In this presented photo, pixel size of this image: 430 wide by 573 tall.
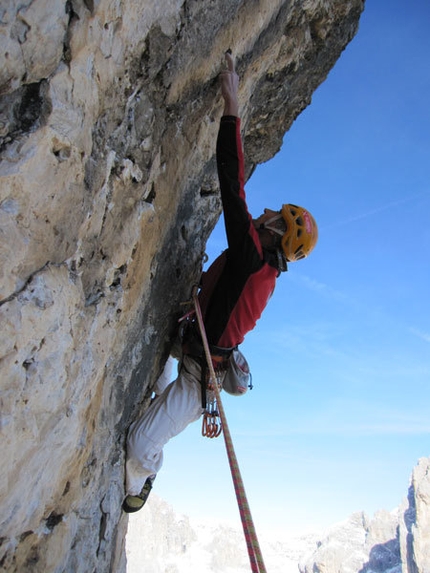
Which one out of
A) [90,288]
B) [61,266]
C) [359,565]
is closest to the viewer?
[61,266]

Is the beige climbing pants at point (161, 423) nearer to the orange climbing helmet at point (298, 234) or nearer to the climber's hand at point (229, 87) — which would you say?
the orange climbing helmet at point (298, 234)

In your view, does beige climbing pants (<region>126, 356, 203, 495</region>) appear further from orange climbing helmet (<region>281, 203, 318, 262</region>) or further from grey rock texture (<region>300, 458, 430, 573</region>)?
grey rock texture (<region>300, 458, 430, 573</region>)

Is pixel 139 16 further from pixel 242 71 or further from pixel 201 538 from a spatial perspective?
pixel 201 538

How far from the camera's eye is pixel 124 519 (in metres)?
4.67

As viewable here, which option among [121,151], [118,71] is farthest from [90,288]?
[118,71]

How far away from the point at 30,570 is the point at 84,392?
125 centimetres

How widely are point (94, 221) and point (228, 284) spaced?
4.75ft

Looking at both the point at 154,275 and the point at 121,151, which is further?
the point at 154,275

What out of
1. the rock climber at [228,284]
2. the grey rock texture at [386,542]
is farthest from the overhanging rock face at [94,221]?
the grey rock texture at [386,542]

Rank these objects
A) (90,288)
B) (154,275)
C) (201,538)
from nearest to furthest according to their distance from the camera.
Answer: (90,288) < (154,275) < (201,538)

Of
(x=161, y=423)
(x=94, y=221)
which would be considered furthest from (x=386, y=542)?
(x=94, y=221)

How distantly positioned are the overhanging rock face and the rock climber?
0.71 ft

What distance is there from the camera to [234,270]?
383 cm

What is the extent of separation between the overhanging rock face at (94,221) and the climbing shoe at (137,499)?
0.12 m
